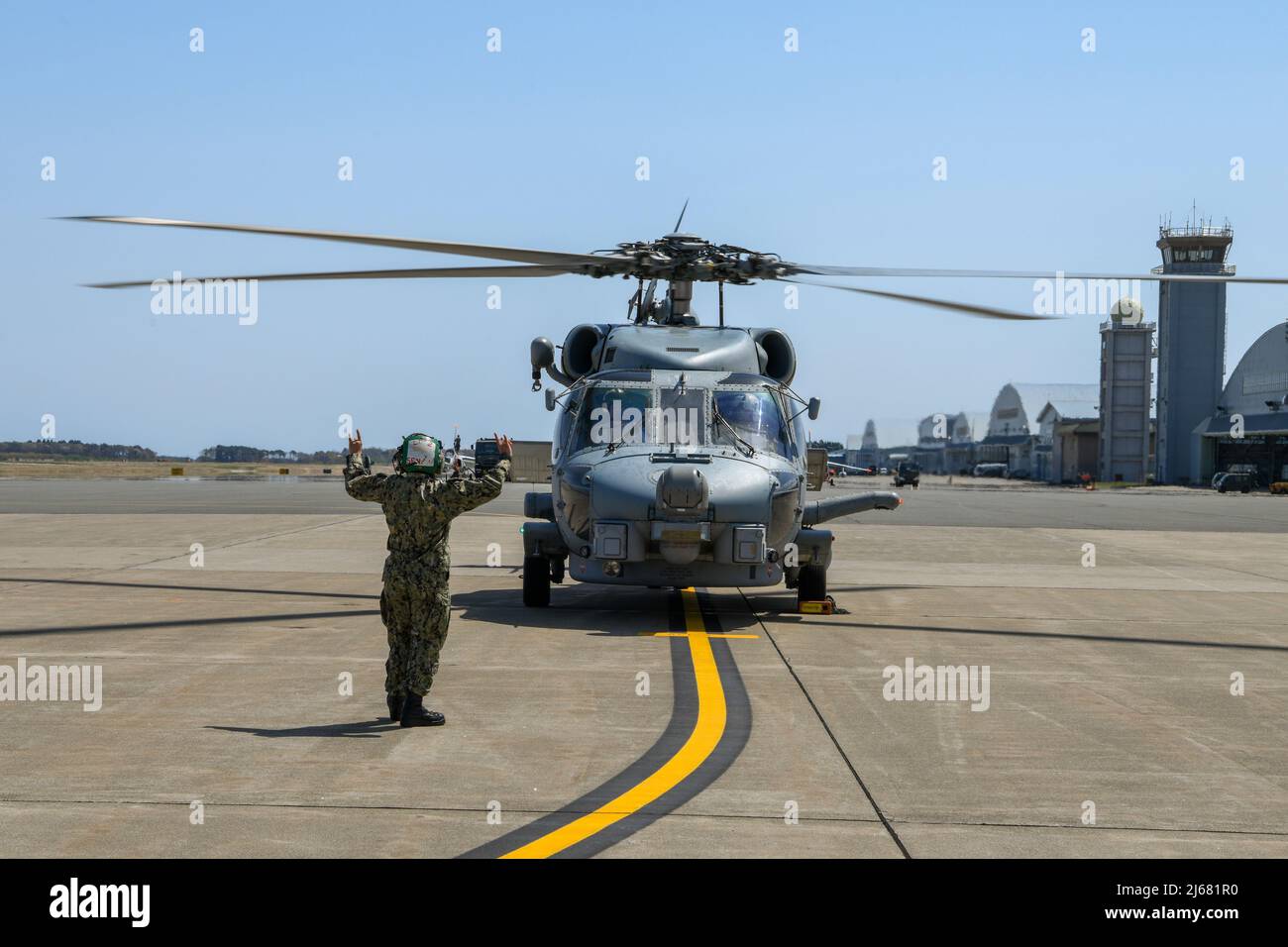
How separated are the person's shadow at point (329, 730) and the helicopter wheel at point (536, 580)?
20.6ft

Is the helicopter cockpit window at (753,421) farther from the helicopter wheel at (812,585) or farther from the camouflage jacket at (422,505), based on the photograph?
the camouflage jacket at (422,505)

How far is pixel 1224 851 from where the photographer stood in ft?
17.7

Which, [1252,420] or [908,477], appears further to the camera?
[1252,420]

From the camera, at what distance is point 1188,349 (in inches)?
3413

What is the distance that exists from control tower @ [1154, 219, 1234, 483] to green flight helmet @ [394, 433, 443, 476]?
8542 centimetres

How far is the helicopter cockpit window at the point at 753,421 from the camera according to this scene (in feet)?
45.5

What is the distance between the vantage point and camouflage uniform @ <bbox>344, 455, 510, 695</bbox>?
7.79 metres

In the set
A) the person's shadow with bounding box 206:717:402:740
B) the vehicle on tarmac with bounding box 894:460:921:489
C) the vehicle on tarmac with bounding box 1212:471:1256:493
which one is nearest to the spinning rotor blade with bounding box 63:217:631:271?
the person's shadow with bounding box 206:717:402:740

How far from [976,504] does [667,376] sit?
35.1m

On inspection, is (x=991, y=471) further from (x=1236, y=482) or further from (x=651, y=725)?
(x=651, y=725)

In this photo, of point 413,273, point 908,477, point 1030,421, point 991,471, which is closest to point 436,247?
point 413,273

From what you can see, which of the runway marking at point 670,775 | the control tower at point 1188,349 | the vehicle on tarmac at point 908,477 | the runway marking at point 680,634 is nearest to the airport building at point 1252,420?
the control tower at point 1188,349

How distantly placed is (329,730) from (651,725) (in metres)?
1.93

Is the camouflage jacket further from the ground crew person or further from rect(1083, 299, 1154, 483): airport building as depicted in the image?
rect(1083, 299, 1154, 483): airport building
